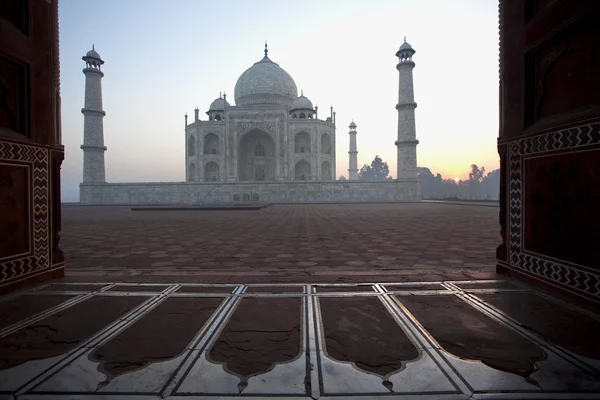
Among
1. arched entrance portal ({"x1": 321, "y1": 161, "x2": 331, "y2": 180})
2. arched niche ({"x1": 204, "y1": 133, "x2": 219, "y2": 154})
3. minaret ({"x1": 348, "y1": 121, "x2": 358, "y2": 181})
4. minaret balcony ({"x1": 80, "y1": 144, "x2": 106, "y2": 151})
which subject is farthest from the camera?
minaret ({"x1": 348, "y1": 121, "x2": 358, "y2": 181})

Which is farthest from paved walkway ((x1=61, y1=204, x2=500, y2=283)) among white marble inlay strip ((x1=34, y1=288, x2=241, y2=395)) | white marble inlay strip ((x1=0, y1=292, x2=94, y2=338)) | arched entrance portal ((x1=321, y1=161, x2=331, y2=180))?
arched entrance portal ((x1=321, y1=161, x2=331, y2=180))

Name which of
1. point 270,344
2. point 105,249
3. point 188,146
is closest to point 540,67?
point 270,344

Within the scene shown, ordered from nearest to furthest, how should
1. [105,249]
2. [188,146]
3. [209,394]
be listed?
[209,394], [105,249], [188,146]

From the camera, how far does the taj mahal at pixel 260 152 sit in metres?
22.5

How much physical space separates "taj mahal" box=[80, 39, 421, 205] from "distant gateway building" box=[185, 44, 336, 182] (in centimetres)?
8

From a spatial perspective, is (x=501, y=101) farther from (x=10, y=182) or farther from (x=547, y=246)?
(x=10, y=182)

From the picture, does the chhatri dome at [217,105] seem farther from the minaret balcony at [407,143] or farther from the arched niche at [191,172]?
the minaret balcony at [407,143]

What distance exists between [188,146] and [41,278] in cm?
2868

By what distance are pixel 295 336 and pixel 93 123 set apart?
85.0ft

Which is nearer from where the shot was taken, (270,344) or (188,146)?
(270,344)

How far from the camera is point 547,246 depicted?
2.18 metres

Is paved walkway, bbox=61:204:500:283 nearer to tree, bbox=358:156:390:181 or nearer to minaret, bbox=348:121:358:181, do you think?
minaret, bbox=348:121:358:181

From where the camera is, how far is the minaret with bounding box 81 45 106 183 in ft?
72.3

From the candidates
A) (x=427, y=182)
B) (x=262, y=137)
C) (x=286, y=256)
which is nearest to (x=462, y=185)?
(x=427, y=182)
